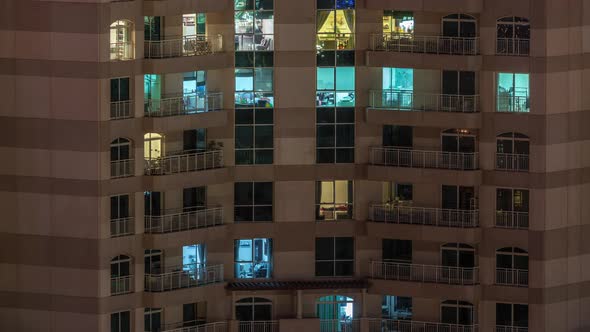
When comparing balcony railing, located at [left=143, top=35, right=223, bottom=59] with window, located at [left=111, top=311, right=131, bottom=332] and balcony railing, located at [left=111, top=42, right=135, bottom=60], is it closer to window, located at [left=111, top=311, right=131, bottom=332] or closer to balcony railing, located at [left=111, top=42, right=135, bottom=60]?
balcony railing, located at [left=111, top=42, right=135, bottom=60]

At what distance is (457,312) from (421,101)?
925 cm

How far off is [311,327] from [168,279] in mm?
6717

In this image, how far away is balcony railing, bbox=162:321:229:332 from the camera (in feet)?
326

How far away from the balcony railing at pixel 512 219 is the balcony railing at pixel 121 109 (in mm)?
16288

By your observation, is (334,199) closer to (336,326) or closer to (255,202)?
(255,202)

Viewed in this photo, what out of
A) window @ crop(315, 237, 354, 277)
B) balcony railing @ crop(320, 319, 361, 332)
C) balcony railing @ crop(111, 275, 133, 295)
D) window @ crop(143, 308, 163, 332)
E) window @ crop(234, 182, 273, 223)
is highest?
window @ crop(234, 182, 273, 223)

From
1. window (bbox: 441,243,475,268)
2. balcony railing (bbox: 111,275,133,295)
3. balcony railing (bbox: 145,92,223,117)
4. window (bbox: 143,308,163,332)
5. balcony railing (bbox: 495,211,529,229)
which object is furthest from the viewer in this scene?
window (bbox: 441,243,475,268)

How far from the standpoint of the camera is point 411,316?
10144cm

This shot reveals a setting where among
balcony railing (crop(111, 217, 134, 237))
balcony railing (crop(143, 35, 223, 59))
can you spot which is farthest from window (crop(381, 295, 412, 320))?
balcony railing (crop(143, 35, 223, 59))

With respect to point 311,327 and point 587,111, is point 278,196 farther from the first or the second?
point 587,111

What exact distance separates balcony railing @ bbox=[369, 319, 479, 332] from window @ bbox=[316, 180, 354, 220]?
4852 mm

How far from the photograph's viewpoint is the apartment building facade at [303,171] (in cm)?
9619

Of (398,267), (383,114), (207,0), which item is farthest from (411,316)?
(207,0)

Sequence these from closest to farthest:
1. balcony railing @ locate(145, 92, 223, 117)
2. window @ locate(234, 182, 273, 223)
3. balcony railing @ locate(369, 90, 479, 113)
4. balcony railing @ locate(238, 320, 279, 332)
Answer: balcony railing @ locate(145, 92, 223, 117) < balcony railing @ locate(369, 90, 479, 113) < window @ locate(234, 182, 273, 223) < balcony railing @ locate(238, 320, 279, 332)
